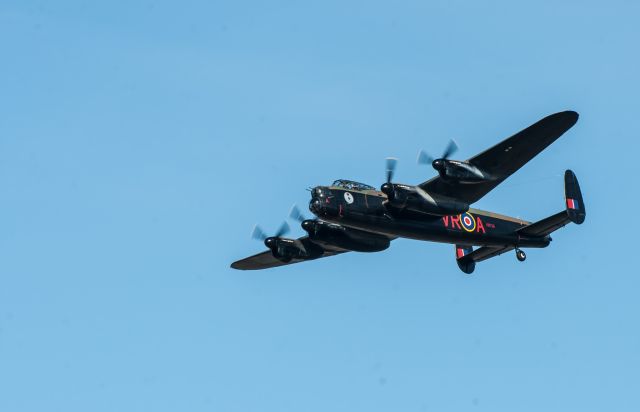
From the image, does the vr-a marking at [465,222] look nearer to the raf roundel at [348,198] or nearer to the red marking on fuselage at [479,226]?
the red marking on fuselage at [479,226]

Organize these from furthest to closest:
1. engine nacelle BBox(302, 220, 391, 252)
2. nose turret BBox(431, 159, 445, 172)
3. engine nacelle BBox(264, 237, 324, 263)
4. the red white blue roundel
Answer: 1. engine nacelle BBox(264, 237, 324, 263)
2. engine nacelle BBox(302, 220, 391, 252)
3. the red white blue roundel
4. nose turret BBox(431, 159, 445, 172)

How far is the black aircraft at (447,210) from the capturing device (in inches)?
1781

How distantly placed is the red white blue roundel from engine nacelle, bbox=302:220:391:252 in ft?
11.1

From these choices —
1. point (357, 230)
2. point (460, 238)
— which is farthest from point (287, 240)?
point (460, 238)

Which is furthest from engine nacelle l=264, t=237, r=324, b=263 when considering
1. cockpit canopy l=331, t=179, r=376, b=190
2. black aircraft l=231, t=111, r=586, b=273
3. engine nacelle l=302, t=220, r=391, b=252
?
cockpit canopy l=331, t=179, r=376, b=190

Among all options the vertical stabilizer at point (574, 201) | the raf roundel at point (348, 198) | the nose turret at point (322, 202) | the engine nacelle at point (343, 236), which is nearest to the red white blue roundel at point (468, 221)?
the engine nacelle at point (343, 236)

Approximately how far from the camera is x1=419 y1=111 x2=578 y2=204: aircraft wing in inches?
1769

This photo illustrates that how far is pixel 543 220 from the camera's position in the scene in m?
49.2

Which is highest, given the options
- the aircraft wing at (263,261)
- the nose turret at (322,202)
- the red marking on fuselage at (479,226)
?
the nose turret at (322,202)

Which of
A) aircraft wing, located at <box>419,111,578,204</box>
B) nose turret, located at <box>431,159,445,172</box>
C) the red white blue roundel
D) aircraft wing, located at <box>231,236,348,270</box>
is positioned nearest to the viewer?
aircraft wing, located at <box>419,111,578,204</box>

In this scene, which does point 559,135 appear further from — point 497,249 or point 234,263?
point 234,263

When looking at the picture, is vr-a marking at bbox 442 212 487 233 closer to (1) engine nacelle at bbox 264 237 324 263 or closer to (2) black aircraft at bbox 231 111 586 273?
(2) black aircraft at bbox 231 111 586 273

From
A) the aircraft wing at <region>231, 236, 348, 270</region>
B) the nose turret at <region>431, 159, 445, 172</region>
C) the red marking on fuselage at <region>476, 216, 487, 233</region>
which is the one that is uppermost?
the nose turret at <region>431, 159, 445, 172</region>

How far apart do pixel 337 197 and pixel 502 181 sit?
688 cm
